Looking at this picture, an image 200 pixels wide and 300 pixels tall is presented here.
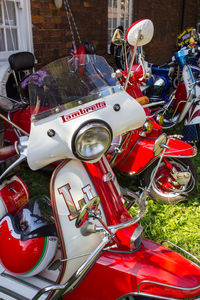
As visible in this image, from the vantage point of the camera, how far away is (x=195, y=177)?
111 inches

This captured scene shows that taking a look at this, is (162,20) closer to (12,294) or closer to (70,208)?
(70,208)

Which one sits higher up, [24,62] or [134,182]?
[24,62]

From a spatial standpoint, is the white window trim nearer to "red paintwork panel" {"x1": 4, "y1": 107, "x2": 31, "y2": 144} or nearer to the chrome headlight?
"red paintwork panel" {"x1": 4, "y1": 107, "x2": 31, "y2": 144}

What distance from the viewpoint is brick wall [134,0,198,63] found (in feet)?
25.7

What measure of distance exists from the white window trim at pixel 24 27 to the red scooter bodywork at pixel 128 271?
10.5ft

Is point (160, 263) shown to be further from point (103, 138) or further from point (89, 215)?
point (103, 138)

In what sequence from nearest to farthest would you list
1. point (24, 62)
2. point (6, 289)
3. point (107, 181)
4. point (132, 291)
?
point (132, 291)
point (107, 181)
point (6, 289)
point (24, 62)

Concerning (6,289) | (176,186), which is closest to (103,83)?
(6,289)

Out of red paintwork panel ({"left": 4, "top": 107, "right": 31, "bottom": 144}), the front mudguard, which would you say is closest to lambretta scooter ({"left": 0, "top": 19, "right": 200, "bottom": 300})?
the front mudguard

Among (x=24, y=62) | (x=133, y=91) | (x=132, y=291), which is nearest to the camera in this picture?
(x=132, y=291)

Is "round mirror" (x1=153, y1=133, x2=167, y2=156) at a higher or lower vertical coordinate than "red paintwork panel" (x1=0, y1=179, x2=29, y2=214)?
higher

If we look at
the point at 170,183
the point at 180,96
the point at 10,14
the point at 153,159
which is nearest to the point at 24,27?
the point at 10,14

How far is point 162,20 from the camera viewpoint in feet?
29.8

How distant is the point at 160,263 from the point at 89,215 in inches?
19.3
